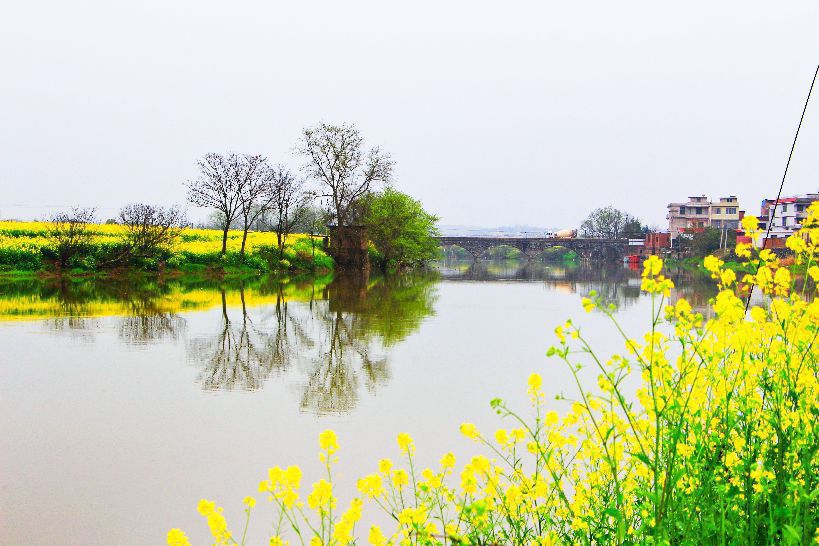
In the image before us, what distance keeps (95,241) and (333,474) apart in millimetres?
30760

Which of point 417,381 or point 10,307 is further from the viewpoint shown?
→ point 10,307

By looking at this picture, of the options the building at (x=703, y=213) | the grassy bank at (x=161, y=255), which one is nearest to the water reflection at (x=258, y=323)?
the grassy bank at (x=161, y=255)

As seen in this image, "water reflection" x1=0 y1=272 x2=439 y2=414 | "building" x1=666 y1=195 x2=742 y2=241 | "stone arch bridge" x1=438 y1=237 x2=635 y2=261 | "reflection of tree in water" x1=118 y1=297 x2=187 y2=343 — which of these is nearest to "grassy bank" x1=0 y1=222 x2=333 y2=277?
"water reflection" x1=0 y1=272 x2=439 y2=414

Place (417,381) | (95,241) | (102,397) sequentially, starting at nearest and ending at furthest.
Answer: (102,397), (417,381), (95,241)

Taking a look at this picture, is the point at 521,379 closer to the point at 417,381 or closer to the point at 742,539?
the point at 417,381

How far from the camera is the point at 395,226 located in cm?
5209

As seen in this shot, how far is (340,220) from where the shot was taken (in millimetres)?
47125

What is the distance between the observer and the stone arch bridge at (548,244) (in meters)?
87.0

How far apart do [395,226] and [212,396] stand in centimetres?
4340

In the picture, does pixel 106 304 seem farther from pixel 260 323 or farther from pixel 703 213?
pixel 703 213

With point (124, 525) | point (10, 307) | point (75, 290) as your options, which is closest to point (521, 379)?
point (124, 525)

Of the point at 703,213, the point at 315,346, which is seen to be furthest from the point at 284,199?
the point at 703,213

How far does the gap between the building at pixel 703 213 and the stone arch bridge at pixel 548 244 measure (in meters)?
12.5

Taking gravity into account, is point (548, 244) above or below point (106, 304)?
above
